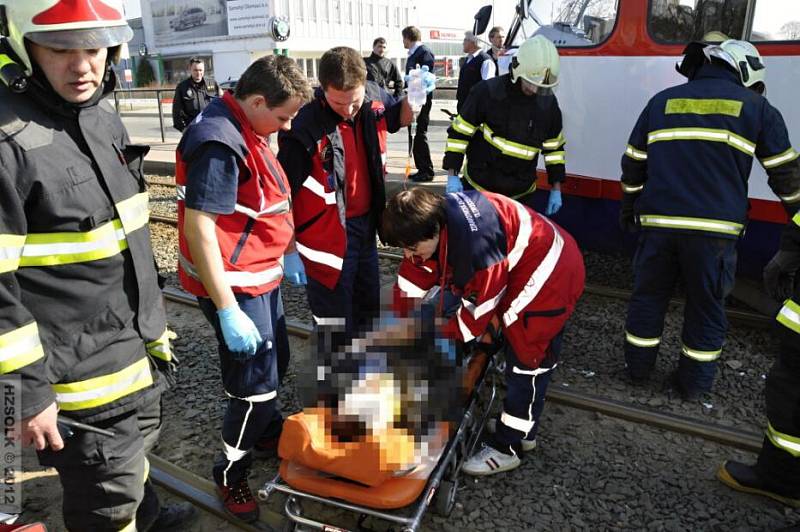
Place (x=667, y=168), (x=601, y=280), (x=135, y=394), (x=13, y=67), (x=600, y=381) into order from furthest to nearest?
(x=601, y=280)
(x=600, y=381)
(x=667, y=168)
(x=135, y=394)
(x=13, y=67)

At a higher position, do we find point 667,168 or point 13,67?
point 13,67

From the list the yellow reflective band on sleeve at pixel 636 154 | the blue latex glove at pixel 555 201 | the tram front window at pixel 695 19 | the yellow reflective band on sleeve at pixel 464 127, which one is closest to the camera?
the yellow reflective band on sleeve at pixel 636 154

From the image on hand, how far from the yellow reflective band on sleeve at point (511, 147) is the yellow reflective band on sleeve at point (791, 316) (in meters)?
2.19

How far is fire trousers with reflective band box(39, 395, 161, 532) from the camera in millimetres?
2053

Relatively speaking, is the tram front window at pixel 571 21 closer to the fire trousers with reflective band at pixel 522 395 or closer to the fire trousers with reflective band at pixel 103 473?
the fire trousers with reflective band at pixel 522 395

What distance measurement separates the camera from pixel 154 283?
2.27 metres

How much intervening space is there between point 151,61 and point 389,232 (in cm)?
6413

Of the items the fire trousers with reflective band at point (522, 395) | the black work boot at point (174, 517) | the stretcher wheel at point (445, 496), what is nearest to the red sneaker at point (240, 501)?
the black work boot at point (174, 517)

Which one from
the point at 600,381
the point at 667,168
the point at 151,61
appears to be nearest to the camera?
the point at 667,168

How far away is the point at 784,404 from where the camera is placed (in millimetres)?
2705

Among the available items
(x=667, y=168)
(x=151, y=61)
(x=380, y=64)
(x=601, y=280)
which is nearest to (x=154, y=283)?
(x=667, y=168)

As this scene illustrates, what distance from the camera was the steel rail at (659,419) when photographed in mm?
3379

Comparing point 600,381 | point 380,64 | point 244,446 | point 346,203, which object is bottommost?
point 600,381

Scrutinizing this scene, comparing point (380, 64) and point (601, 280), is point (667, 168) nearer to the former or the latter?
point (601, 280)
